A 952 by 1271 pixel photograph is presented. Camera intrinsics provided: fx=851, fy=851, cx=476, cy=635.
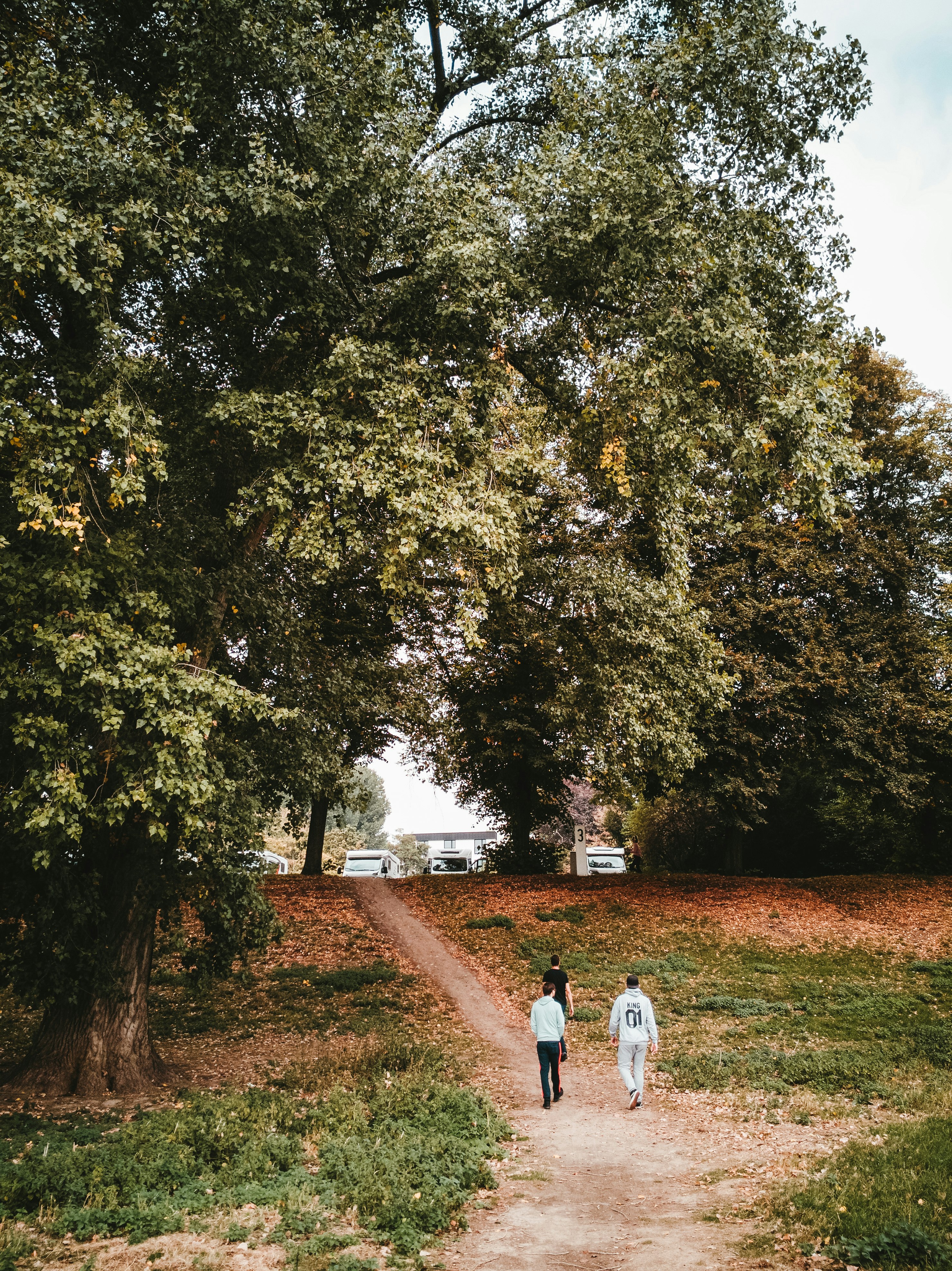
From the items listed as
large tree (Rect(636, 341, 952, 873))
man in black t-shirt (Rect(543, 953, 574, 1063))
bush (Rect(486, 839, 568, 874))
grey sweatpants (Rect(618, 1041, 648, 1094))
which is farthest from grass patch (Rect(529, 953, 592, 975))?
bush (Rect(486, 839, 568, 874))

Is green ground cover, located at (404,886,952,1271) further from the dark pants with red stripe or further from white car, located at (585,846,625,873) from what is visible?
white car, located at (585,846,625,873)

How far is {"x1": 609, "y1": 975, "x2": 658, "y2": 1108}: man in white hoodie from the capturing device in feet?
33.5

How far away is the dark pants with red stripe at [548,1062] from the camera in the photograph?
10.3 metres

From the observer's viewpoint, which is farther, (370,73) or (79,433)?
(370,73)

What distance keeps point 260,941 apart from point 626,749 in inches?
325

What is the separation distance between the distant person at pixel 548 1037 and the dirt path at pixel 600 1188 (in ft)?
0.73

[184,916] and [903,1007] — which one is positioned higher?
[184,916]

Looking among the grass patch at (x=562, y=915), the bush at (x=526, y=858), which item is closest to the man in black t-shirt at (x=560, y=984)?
the grass patch at (x=562, y=915)

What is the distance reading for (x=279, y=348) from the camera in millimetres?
10133

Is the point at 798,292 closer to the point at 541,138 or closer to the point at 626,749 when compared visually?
the point at 541,138

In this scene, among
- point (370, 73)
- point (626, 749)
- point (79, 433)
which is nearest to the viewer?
point (79, 433)

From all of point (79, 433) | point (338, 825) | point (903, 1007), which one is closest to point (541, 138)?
point (79, 433)

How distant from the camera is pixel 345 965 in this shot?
17406mm

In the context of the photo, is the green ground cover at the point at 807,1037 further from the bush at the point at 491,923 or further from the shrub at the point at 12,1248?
the shrub at the point at 12,1248
